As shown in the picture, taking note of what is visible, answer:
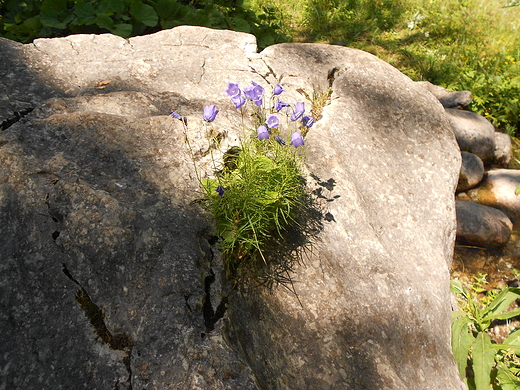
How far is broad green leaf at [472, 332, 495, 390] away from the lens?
8.23 ft

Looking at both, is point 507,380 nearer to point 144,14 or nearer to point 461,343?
point 461,343

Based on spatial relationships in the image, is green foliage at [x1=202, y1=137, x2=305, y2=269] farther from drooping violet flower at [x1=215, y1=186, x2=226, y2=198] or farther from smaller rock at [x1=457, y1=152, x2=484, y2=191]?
smaller rock at [x1=457, y1=152, x2=484, y2=191]

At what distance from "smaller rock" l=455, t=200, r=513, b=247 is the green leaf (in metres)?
3.90

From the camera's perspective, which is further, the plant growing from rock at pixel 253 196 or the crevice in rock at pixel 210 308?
the plant growing from rock at pixel 253 196

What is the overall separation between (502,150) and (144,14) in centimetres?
466

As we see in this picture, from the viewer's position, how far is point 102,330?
1.57m

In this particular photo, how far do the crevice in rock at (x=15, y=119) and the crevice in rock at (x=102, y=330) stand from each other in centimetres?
103

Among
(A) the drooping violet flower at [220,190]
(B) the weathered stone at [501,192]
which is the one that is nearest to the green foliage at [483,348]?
(B) the weathered stone at [501,192]

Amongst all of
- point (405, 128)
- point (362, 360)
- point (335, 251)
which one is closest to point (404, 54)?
point (405, 128)

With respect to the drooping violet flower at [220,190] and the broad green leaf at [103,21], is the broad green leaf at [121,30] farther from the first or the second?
the drooping violet flower at [220,190]

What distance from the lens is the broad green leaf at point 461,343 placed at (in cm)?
253

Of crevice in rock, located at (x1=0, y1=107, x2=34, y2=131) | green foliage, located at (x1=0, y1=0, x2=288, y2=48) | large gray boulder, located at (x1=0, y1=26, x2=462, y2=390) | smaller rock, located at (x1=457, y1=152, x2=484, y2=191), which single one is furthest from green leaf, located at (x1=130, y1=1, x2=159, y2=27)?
smaller rock, located at (x1=457, y1=152, x2=484, y2=191)

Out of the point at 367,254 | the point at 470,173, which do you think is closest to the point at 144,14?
the point at 367,254

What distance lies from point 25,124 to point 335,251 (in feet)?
6.28
